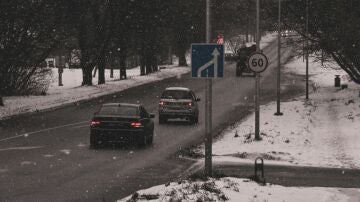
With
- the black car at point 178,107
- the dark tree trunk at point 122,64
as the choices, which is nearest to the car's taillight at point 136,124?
the black car at point 178,107

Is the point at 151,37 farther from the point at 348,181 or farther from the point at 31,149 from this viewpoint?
the point at 348,181

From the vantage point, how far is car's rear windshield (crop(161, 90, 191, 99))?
103ft

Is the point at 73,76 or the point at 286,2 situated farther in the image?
the point at 73,76

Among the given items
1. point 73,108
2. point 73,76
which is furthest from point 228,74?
point 73,108

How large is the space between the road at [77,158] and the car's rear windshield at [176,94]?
1.20 metres

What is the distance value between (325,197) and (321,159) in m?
7.22

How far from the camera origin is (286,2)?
40719 mm

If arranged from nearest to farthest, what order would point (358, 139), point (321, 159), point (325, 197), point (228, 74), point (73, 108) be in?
point (325, 197) → point (321, 159) → point (358, 139) → point (73, 108) → point (228, 74)

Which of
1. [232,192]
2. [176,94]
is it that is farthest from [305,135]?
[232,192]

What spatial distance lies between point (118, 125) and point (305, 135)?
8.04m

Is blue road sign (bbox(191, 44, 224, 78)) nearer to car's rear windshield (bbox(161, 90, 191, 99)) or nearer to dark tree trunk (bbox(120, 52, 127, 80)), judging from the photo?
car's rear windshield (bbox(161, 90, 191, 99))

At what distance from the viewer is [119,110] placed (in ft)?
73.4

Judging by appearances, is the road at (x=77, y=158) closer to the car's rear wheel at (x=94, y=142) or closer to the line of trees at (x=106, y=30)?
the car's rear wheel at (x=94, y=142)

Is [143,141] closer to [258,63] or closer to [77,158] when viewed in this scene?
[77,158]
